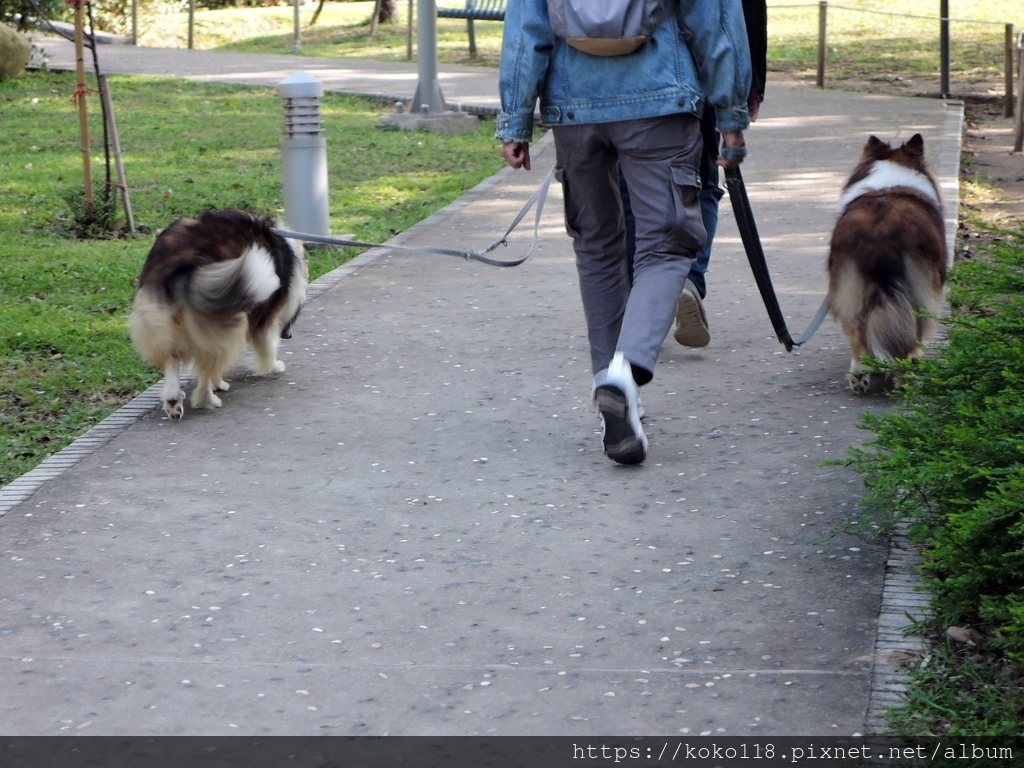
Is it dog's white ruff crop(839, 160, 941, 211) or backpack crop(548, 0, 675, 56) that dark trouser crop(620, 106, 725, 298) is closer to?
dog's white ruff crop(839, 160, 941, 211)

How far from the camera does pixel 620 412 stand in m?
4.57

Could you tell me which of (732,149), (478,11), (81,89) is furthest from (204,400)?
(478,11)

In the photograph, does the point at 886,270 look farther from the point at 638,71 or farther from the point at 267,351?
the point at 267,351

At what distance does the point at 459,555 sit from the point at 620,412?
0.89 meters

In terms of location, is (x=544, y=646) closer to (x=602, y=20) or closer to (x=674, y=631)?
(x=674, y=631)

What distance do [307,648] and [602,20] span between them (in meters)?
2.36

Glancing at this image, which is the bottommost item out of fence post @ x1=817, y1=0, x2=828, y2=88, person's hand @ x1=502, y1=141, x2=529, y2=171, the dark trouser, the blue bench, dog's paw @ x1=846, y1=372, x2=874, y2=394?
dog's paw @ x1=846, y1=372, x2=874, y2=394

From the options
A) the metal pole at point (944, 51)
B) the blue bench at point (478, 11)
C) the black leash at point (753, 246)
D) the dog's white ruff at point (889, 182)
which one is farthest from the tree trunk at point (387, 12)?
the black leash at point (753, 246)

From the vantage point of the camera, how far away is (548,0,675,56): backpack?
4344 mm

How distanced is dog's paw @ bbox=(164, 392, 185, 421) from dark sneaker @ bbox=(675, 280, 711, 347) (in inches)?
90.0

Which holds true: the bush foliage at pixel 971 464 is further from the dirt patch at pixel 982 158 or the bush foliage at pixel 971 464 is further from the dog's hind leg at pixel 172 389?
the dog's hind leg at pixel 172 389

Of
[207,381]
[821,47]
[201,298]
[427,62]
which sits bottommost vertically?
[207,381]

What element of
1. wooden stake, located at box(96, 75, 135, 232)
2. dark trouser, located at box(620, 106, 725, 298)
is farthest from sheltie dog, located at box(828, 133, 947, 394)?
wooden stake, located at box(96, 75, 135, 232)

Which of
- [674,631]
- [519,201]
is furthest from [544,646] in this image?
[519,201]
